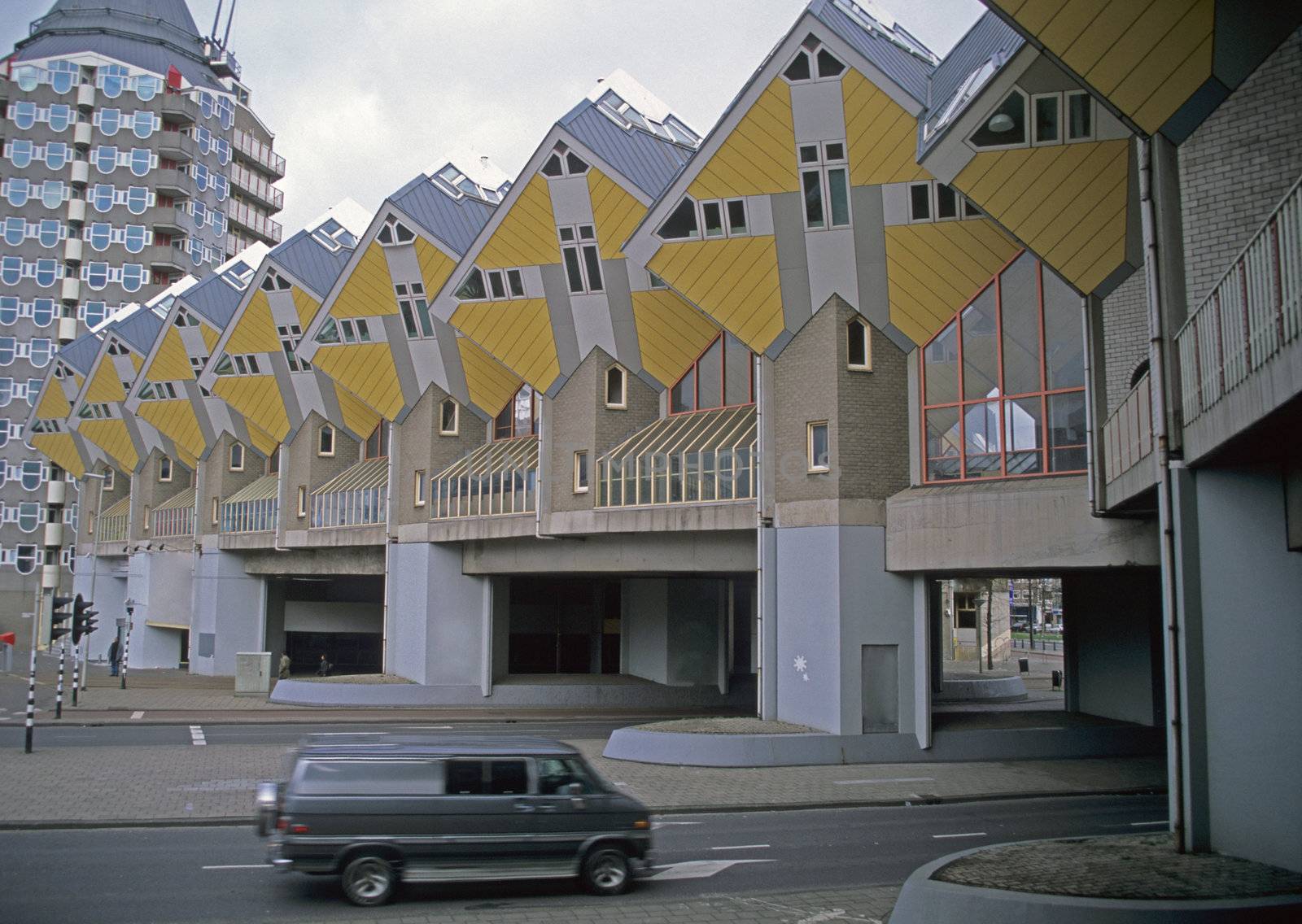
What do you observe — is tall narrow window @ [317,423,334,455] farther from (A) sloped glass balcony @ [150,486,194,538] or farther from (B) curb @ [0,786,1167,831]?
(B) curb @ [0,786,1167,831]

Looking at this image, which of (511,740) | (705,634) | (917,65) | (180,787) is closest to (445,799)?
(511,740)

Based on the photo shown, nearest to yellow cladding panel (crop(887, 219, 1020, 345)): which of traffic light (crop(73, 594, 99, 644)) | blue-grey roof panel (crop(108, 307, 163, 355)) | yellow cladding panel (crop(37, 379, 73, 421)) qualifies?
traffic light (crop(73, 594, 99, 644))

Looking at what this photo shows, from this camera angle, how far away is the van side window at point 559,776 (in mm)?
14148

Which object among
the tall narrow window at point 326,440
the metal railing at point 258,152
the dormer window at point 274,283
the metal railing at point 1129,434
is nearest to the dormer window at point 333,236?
the dormer window at point 274,283

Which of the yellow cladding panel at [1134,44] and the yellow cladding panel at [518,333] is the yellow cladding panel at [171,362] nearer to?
the yellow cladding panel at [518,333]

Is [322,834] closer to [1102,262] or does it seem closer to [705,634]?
[1102,262]

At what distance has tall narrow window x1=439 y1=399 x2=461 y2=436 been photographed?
42906 millimetres

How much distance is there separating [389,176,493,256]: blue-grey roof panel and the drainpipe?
89.6 feet

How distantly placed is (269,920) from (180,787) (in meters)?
10.1

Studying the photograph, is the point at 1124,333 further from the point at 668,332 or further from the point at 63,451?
the point at 63,451

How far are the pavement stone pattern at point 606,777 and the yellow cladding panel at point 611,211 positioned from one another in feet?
45.4

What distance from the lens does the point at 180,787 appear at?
21.6 meters

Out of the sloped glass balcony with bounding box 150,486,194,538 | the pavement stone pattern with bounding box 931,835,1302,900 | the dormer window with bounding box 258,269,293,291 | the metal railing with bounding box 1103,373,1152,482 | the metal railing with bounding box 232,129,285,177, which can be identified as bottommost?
the pavement stone pattern with bounding box 931,835,1302,900

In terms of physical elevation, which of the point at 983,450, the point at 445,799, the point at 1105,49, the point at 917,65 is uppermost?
the point at 917,65
